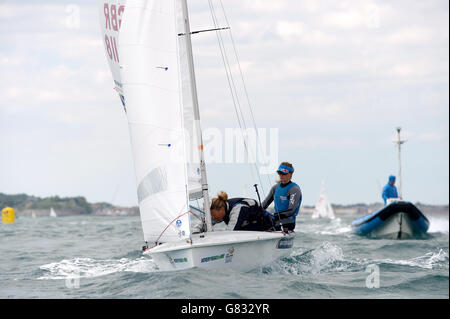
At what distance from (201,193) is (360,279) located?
7.70ft

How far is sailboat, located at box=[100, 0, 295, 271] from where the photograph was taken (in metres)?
7.34

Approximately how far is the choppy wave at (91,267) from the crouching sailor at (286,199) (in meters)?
1.96

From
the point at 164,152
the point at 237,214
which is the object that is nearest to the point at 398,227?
the point at 237,214

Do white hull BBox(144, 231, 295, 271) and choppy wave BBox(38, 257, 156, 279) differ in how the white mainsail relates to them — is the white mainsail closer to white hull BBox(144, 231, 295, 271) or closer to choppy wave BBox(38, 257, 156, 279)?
white hull BBox(144, 231, 295, 271)

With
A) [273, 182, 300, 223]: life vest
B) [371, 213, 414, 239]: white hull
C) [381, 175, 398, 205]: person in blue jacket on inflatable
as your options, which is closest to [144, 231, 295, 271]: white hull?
[273, 182, 300, 223]: life vest

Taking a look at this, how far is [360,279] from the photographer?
781cm
